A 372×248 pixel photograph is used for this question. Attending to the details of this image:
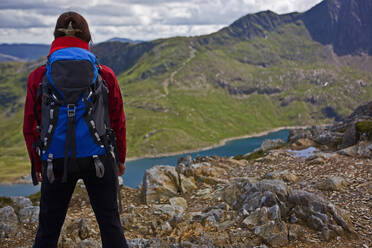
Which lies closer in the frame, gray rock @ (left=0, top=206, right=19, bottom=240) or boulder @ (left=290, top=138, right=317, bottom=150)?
gray rock @ (left=0, top=206, right=19, bottom=240)

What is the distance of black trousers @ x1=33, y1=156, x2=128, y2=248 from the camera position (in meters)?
5.82

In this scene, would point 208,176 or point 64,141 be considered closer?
point 64,141

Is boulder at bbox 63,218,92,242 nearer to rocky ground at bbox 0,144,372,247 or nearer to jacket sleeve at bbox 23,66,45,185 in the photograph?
rocky ground at bbox 0,144,372,247

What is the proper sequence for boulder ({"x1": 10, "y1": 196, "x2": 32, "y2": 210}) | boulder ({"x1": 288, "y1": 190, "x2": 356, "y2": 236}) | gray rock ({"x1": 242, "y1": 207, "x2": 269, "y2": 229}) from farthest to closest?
boulder ({"x1": 10, "y1": 196, "x2": 32, "y2": 210}) → gray rock ({"x1": 242, "y1": 207, "x2": 269, "y2": 229}) → boulder ({"x1": 288, "y1": 190, "x2": 356, "y2": 236})

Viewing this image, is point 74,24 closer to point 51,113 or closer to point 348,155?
point 51,113

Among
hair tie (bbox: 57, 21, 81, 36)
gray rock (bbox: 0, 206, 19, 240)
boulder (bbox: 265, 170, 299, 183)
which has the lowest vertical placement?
boulder (bbox: 265, 170, 299, 183)

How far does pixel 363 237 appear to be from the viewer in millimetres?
10266

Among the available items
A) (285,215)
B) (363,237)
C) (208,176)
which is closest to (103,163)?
(285,215)

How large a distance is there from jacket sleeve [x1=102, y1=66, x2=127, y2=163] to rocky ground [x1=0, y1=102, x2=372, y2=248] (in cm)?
486

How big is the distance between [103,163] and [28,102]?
1.97m

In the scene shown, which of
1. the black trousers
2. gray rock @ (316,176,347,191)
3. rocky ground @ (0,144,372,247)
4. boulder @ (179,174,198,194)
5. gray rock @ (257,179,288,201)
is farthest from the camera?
boulder @ (179,174,198,194)

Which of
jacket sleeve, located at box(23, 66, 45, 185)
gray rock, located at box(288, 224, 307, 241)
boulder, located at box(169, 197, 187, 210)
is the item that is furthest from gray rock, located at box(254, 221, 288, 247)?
jacket sleeve, located at box(23, 66, 45, 185)

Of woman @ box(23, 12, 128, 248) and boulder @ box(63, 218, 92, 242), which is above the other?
woman @ box(23, 12, 128, 248)

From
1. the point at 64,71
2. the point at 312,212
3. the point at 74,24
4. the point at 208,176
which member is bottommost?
the point at 208,176
